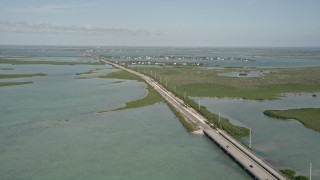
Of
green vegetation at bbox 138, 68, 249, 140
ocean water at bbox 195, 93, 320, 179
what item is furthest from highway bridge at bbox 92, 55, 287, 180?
ocean water at bbox 195, 93, 320, 179

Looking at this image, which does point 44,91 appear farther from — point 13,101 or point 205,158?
point 205,158

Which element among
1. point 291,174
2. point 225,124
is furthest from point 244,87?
point 291,174

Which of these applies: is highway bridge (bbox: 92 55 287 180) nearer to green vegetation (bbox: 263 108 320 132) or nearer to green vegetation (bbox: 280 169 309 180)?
green vegetation (bbox: 280 169 309 180)

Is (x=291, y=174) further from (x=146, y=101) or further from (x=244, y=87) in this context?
(x=244, y=87)

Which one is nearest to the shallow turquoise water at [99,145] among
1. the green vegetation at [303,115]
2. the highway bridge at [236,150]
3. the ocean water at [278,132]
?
the highway bridge at [236,150]

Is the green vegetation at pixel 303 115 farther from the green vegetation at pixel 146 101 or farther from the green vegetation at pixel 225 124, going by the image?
the green vegetation at pixel 146 101
